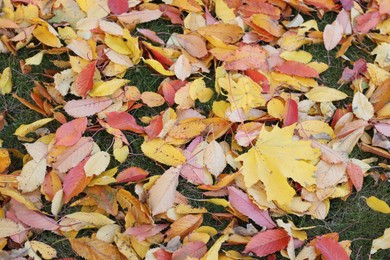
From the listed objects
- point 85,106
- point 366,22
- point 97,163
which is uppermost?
point 366,22

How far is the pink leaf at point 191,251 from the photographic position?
1.57 metres

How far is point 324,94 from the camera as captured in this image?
186cm

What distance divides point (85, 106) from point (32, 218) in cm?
42

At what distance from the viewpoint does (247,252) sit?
1.60 m

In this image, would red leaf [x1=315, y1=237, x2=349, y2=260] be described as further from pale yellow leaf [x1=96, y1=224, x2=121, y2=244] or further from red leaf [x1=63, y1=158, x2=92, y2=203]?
red leaf [x1=63, y1=158, x2=92, y2=203]

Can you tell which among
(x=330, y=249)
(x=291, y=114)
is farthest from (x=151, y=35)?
(x=330, y=249)

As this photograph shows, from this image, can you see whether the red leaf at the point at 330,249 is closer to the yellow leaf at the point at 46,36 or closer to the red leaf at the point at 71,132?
the red leaf at the point at 71,132

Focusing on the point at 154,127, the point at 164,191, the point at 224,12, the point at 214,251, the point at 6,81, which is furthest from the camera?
the point at 224,12

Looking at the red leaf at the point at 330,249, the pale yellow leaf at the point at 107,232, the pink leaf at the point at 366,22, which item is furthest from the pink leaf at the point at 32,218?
the pink leaf at the point at 366,22

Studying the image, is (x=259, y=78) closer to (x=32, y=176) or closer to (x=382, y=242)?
(x=382, y=242)

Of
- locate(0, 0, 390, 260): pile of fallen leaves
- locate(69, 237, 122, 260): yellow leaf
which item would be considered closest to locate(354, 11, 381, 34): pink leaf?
locate(0, 0, 390, 260): pile of fallen leaves

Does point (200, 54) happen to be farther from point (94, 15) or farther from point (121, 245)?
point (121, 245)

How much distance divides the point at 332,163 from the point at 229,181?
1.14ft

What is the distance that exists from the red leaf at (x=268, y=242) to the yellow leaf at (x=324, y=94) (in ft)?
1.68
